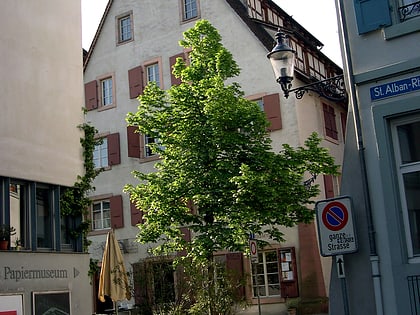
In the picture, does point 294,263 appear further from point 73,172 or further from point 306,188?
point 73,172

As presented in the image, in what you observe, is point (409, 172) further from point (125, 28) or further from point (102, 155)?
point (125, 28)

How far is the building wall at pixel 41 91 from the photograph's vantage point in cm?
1518

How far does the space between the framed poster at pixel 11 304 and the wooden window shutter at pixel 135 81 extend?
16.8 m

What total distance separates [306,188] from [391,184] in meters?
11.5

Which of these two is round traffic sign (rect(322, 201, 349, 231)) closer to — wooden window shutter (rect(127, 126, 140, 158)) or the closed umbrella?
the closed umbrella

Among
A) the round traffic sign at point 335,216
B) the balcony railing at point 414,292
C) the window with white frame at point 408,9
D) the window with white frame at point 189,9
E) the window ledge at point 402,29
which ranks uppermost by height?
the window with white frame at point 189,9

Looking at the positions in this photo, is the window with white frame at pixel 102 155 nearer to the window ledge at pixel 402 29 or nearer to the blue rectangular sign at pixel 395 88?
the blue rectangular sign at pixel 395 88

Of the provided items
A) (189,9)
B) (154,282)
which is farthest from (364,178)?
(189,9)

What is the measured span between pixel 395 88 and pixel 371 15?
106cm

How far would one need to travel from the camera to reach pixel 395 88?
845cm

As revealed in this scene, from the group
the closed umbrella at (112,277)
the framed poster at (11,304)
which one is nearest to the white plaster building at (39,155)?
the framed poster at (11,304)

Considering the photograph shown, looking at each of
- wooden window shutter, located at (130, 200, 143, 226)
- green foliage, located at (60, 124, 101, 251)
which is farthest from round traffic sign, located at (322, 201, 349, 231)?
wooden window shutter, located at (130, 200, 143, 226)

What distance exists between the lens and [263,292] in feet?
82.7

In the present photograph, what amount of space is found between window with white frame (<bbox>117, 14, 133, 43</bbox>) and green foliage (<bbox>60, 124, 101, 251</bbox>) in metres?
14.6
